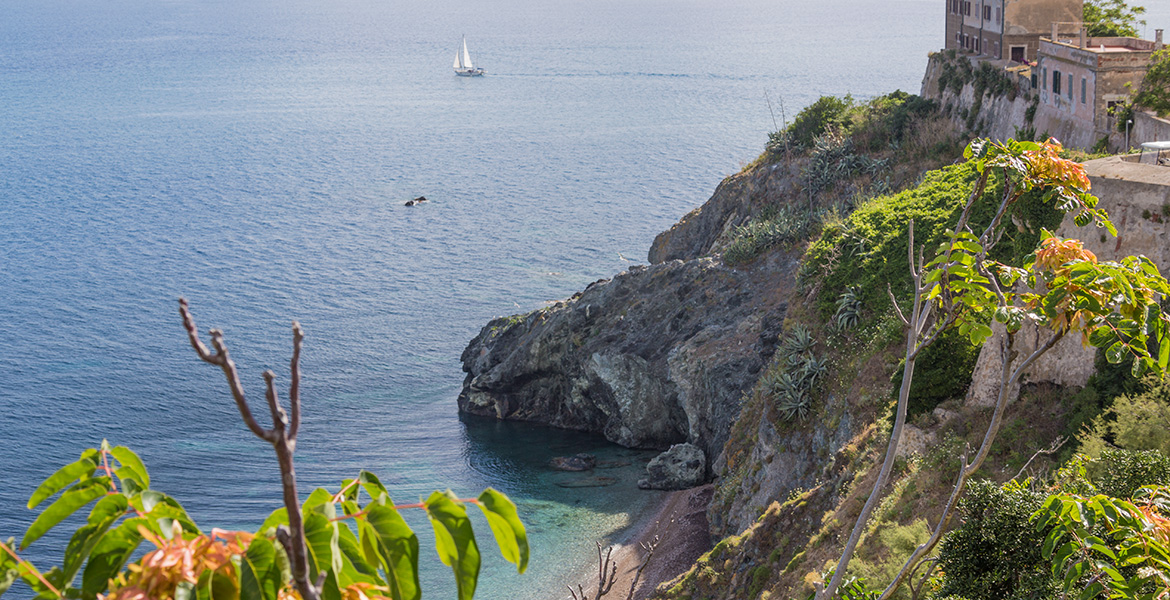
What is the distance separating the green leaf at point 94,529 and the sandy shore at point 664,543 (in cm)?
3192

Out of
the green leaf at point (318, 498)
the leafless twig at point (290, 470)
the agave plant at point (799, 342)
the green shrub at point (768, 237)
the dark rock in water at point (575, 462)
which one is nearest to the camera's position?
the leafless twig at point (290, 470)

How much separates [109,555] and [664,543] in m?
36.8

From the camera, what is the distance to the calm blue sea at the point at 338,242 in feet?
161

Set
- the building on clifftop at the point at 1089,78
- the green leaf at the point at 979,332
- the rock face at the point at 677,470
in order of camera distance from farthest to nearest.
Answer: the rock face at the point at 677,470, the building on clifftop at the point at 1089,78, the green leaf at the point at 979,332

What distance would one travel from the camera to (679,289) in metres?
52.2

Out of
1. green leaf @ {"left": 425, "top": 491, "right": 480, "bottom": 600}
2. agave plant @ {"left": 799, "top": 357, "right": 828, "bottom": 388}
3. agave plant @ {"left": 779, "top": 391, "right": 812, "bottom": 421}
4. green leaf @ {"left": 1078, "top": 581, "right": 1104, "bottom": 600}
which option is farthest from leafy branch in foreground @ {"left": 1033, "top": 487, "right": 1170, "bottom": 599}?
agave plant @ {"left": 799, "top": 357, "right": 828, "bottom": 388}

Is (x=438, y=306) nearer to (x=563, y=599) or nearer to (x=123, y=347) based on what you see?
(x=123, y=347)

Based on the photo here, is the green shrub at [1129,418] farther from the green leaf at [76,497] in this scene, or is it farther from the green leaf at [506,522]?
the green leaf at [76,497]

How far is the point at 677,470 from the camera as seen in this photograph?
1770 inches

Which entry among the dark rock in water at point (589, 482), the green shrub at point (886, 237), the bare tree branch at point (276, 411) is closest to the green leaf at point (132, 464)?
the bare tree branch at point (276, 411)

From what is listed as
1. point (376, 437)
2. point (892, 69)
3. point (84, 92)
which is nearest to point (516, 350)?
point (376, 437)

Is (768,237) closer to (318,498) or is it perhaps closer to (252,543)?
(318,498)

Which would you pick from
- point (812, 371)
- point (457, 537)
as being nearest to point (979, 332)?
point (457, 537)

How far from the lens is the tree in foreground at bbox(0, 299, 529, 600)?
13.0ft
